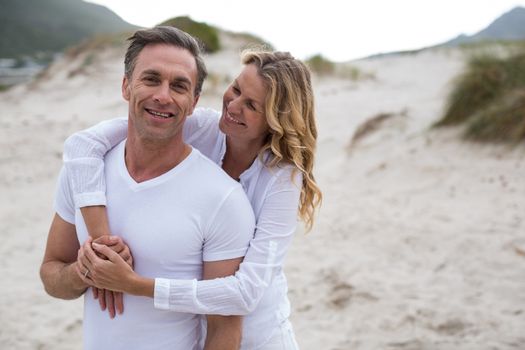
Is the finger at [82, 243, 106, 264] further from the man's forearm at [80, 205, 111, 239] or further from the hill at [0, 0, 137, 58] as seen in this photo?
the hill at [0, 0, 137, 58]

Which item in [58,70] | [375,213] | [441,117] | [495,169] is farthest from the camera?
[58,70]

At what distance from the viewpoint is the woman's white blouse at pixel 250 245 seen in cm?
161

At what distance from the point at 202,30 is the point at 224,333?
15.7 m

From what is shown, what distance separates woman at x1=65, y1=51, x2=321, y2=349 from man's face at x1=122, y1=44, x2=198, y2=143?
0.24 m

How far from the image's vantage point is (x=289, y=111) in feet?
6.40

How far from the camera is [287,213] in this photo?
5.88 feet

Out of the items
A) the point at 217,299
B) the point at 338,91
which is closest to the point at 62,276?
the point at 217,299

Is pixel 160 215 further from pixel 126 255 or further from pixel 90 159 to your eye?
pixel 90 159

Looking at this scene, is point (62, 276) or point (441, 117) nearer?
point (62, 276)

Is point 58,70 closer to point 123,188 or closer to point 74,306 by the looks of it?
point 74,306

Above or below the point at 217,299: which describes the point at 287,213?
above

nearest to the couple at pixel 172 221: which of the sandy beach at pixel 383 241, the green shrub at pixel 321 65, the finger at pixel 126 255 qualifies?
the finger at pixel 126 255

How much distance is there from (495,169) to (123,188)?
18.0ft

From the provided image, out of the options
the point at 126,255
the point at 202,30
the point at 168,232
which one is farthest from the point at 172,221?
the point at 202,30
